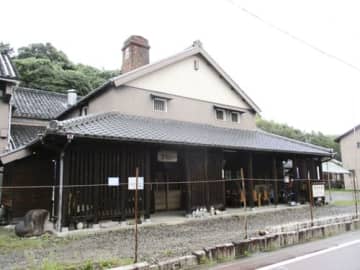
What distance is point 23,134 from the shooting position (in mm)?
13938

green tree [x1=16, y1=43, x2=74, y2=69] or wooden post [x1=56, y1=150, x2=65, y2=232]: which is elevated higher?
green tree [x1=16, y1=43, x2=74, y2=69]

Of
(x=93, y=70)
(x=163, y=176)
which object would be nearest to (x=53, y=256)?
(x=163, y=176)

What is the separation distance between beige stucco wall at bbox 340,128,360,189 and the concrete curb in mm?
26907

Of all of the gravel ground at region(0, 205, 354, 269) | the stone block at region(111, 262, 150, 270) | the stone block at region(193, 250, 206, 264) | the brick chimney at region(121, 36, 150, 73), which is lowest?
the gravel ground at region(0, 205, 354, 269)

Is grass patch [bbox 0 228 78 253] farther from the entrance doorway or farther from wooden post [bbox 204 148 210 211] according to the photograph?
the entrance doorway

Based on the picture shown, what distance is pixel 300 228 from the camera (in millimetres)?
7715

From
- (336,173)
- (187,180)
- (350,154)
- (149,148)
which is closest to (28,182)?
(149,148)

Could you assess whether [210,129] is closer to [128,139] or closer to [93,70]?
[128,139]

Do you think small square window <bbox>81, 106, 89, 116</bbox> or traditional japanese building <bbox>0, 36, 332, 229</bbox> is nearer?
traditional japanese building <bbox>0, 36, 332, 229</bbox>

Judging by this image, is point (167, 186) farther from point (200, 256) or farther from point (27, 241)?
point (200, 256)

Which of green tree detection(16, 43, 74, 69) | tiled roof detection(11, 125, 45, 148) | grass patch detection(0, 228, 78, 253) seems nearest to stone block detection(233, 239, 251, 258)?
grass patch detection(0, 228, 78, 253)

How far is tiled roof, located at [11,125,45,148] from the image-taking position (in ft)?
42.6

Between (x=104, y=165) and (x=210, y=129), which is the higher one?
(x=210, y=129)

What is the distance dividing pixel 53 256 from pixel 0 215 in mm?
5638
